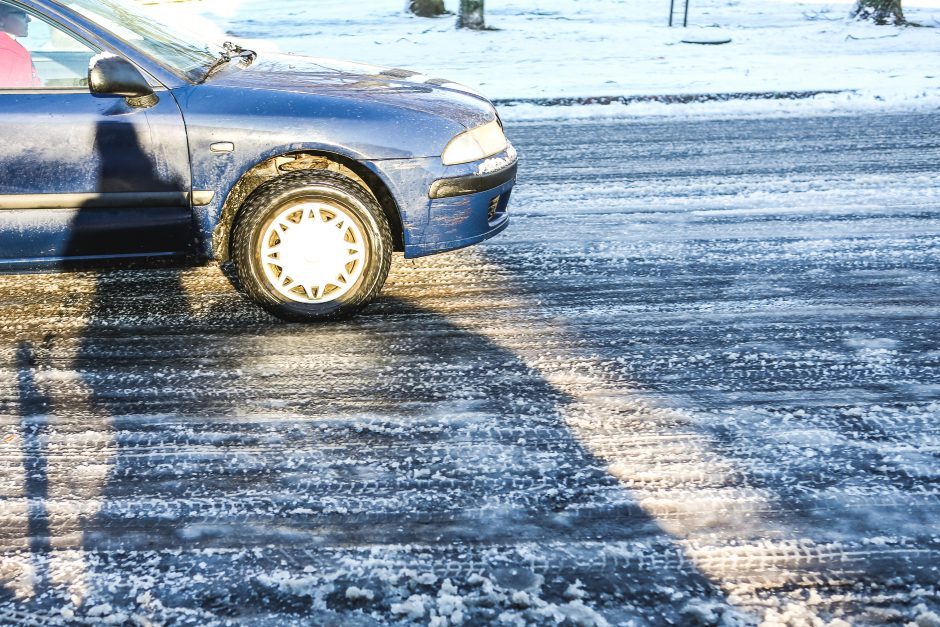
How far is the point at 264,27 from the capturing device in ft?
70.8

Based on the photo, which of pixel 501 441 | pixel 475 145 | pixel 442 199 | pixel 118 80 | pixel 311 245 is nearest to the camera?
pixel 501 441

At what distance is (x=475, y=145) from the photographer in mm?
5227

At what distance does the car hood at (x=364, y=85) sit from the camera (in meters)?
5.05

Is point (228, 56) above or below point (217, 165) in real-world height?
above

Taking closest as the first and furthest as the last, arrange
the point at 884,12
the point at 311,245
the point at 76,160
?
the point at 76,160 < the point at 311,245 < the point at 884,12

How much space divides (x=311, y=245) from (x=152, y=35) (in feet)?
4.69

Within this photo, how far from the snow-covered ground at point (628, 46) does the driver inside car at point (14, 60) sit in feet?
22.6

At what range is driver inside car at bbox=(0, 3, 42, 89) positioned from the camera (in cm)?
475

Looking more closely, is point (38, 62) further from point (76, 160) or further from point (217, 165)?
point (217, 165)

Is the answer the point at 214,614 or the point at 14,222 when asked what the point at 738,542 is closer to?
the point at 214,614

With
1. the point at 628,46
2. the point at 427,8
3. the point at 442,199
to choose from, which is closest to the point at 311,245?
the point at 442,199

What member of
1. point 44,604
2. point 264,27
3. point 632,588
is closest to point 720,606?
point 632,588

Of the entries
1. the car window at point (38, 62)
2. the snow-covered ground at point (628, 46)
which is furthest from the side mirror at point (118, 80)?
the snow-covered ground at point (628, 46)

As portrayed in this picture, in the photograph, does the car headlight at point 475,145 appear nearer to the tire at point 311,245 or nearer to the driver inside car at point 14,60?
the tire at point 311,245
